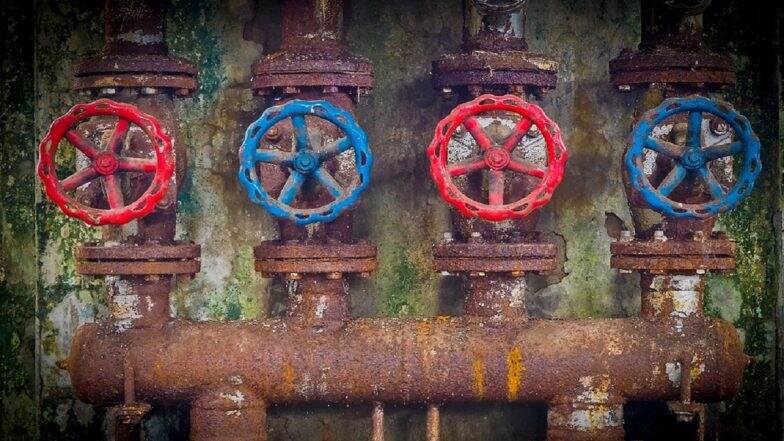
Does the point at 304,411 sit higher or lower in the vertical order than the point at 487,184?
lower

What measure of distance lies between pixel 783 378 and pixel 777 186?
58cm

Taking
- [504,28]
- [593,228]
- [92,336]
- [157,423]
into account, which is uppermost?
[504,28]

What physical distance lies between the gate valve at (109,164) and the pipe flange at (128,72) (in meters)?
0.18

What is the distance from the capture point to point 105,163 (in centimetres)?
198

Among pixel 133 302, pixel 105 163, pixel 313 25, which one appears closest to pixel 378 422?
pixel 133 302

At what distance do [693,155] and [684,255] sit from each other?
27 cm

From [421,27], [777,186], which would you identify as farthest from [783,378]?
[421,27]

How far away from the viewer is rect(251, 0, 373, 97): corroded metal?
6.94 ft

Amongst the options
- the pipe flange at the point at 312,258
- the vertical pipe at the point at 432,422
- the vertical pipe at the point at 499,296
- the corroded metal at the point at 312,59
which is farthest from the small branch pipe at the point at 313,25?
the vertical pipe at the point at 432,422

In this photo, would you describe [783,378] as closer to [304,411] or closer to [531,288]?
[531,288]

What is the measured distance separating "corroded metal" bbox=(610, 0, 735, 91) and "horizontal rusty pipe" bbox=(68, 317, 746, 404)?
2.17 ft

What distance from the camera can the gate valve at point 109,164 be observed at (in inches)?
78.0

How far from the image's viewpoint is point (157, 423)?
8.01 ft

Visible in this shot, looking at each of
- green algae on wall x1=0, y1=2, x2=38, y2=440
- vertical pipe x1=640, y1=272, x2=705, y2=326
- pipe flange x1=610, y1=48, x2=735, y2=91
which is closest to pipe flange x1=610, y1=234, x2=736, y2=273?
vertical pipe x1=640, y1=272, x2=705, y2=326
